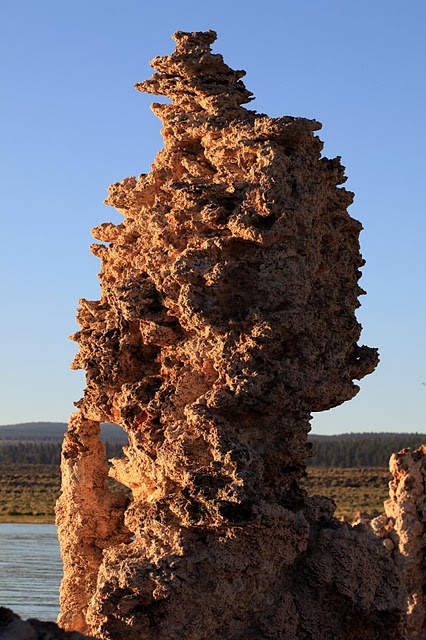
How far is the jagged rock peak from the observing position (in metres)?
9.84

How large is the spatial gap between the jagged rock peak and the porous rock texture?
0.05 ft

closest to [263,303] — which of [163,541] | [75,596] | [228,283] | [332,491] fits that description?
[228,283]

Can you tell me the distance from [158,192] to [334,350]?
1.85 meters

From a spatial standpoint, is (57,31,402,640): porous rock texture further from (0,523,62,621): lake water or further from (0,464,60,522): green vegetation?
(0,464,60,522): green vegetation

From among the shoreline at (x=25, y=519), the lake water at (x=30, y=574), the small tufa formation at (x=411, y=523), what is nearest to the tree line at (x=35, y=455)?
the shoreline at (x=25, y=519)

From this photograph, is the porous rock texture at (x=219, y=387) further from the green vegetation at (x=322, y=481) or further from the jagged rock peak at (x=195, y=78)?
the green vegetation at (x=322, y=481)

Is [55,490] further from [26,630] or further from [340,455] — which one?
[26,630]

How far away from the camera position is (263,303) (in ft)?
28.9

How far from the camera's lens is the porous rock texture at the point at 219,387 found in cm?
833

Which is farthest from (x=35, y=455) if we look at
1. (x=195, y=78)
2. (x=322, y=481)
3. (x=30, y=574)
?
(x=195, y=78)

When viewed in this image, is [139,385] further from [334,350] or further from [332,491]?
[332,491]

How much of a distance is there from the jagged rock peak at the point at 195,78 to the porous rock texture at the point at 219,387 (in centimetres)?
2

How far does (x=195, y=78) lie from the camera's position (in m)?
9.96

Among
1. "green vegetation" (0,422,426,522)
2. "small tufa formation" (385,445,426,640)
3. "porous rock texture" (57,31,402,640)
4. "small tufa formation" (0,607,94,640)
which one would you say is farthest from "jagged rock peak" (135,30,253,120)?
"green vegetation" (0,422,426,522)
